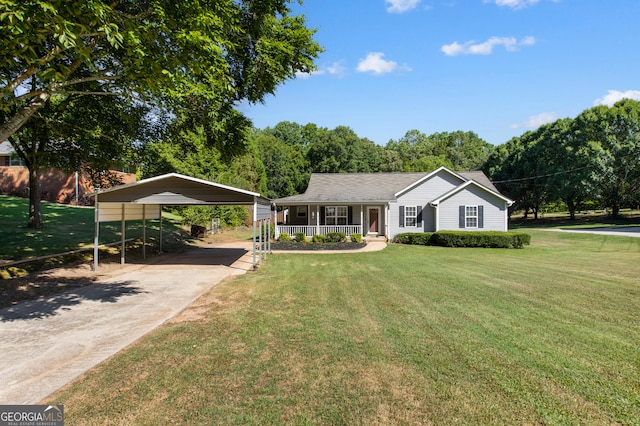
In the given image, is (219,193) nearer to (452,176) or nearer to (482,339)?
(482,339)

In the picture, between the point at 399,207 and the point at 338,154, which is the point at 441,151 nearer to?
the point at 338,154

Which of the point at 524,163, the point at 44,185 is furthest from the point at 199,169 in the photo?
the point at 524,163

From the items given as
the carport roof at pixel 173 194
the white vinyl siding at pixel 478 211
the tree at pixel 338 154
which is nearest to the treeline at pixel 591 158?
the white vinyl siding at pixel 478 211

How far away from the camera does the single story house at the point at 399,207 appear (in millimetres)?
22734

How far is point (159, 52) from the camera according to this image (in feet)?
21.4

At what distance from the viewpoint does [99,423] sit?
3318 mm

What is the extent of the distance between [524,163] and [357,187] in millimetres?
27958

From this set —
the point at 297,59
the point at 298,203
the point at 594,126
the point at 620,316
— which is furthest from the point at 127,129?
the point at 594,126

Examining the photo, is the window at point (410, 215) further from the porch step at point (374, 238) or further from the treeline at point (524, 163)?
the treeline at point (524, 163)

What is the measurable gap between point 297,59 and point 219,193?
5.31 metres

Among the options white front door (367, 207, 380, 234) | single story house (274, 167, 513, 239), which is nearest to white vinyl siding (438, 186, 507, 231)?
single story house (274, 167, 513, 239)

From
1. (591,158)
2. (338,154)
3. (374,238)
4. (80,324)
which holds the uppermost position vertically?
(338,154)

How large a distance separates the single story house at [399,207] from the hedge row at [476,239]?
2102mm

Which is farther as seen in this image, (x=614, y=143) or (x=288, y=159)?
(x=288, y=159)
